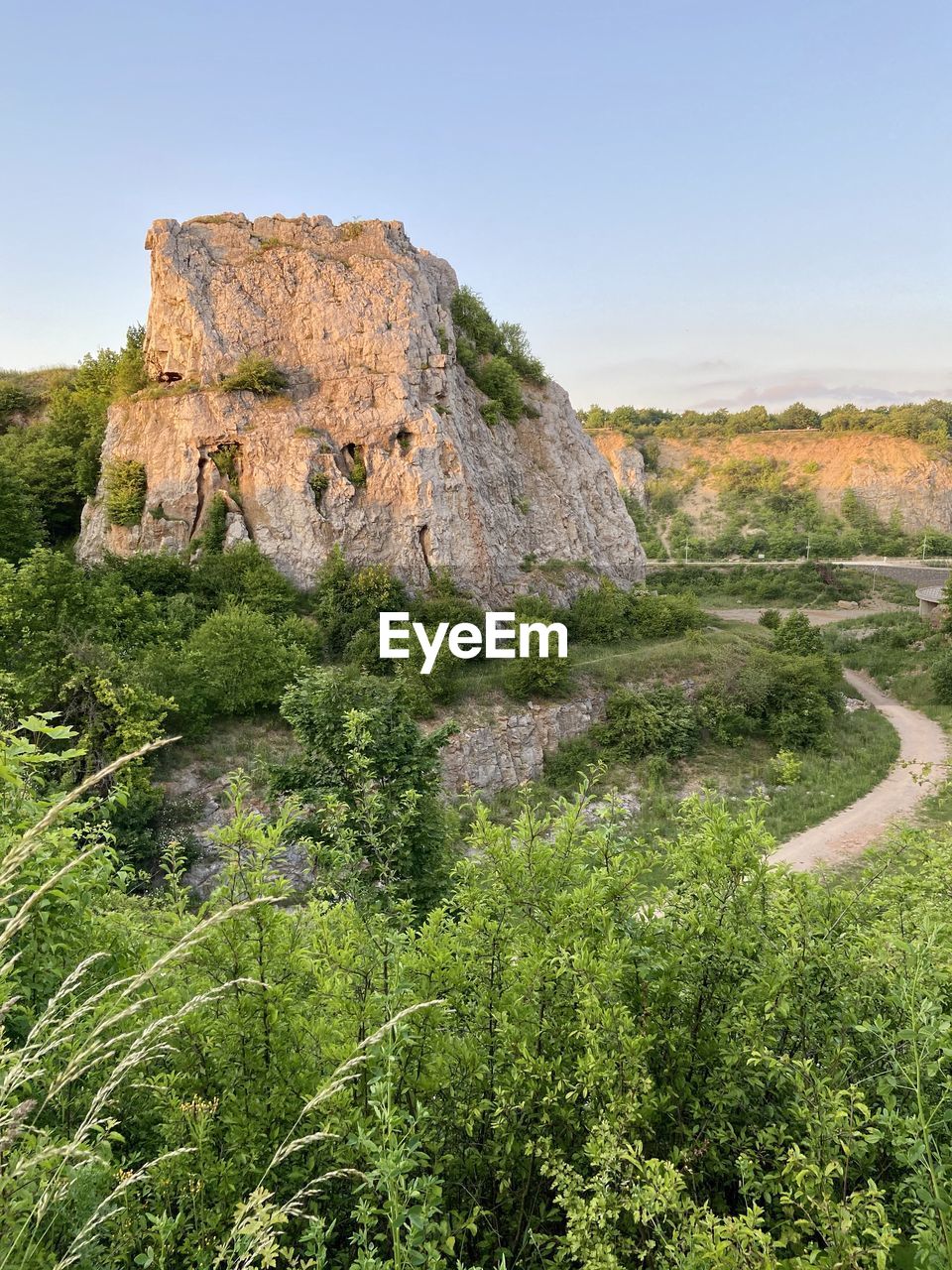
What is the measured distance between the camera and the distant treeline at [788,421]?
70.8m

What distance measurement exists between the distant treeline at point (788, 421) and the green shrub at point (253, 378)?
63892mm

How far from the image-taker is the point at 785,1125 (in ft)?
7.77

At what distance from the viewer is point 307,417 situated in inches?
1054

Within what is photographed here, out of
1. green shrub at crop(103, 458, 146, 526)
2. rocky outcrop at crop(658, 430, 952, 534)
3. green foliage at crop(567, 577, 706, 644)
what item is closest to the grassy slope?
green foliage at crop(567, 577, 706, 644)

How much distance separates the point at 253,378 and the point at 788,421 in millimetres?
77110

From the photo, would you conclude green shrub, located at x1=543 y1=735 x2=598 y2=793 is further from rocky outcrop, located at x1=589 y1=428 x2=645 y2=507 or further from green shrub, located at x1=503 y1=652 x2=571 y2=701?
rocky outcrop, located at x1=589 y1=428 x2=645 y2=507

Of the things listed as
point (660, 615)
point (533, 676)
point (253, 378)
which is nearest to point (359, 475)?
point (253, 378)

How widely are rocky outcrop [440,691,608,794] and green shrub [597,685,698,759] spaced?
93cm

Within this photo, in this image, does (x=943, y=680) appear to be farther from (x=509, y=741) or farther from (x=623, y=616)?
(x=509, y=741)

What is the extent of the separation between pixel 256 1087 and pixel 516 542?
28.8 meters

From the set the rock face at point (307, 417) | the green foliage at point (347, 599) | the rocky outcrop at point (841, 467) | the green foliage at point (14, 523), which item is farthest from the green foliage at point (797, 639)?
the rocky outcrop at point (841, 467)

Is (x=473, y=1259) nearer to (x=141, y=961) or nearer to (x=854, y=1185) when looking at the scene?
(x=854, y=1185)

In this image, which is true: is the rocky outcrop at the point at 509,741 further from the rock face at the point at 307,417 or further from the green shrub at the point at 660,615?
the green shrub at the point at 660,615

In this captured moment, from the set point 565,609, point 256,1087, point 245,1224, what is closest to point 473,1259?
point 256,1087
